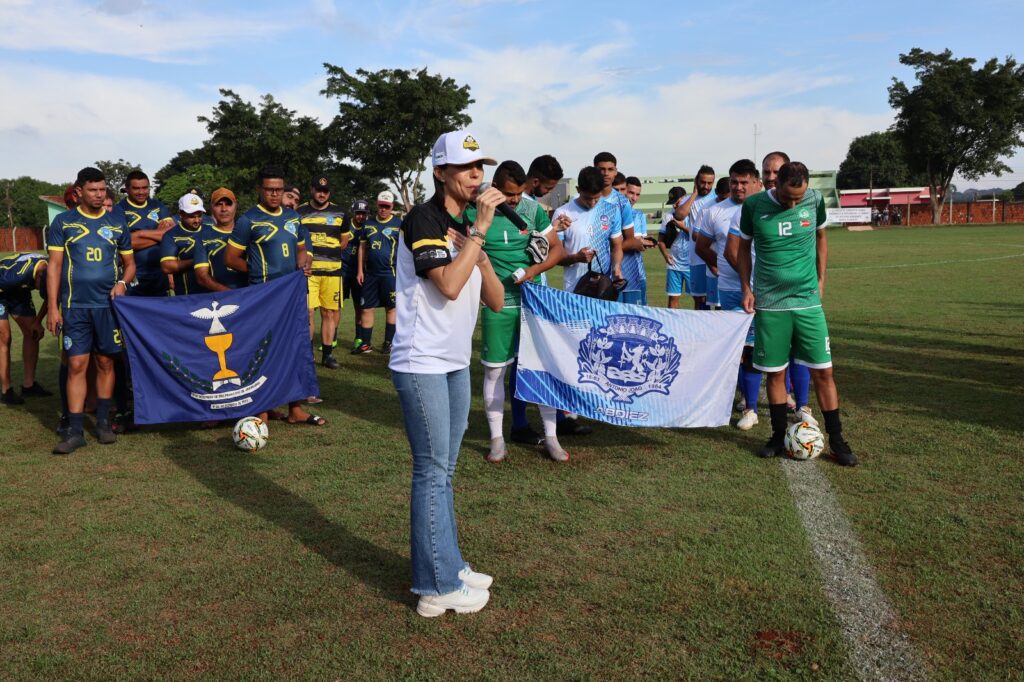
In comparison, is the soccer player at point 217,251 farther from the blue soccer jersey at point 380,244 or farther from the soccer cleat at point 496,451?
the blue soccer jersey at point 380,244

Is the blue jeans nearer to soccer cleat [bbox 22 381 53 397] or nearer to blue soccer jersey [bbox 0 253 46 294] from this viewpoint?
blue soccer jersey [bbox 0 253 46 294]

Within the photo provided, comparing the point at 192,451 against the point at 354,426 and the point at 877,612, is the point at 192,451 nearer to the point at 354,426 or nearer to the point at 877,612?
the point at 354,426

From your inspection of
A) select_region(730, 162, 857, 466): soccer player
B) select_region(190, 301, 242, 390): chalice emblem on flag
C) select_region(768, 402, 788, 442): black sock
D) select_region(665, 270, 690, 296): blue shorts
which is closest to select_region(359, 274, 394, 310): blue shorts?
select_region(665, 270, 690, 296): blue shorts

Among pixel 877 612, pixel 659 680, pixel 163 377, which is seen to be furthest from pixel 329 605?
pixel 163 377

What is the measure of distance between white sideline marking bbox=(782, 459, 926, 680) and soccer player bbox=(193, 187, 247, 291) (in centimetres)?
536

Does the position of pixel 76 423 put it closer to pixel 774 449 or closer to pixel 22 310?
pixel 22 310

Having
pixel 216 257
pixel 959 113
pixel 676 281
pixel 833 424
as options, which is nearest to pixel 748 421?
pixel 833 424

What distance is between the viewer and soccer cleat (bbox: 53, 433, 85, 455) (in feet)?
21.9

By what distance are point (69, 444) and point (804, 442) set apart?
5.91m

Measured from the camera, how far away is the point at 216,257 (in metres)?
7.68

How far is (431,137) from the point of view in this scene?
170 ft

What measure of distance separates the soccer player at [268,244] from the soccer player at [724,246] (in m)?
3.85

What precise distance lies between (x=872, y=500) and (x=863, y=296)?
12339mm

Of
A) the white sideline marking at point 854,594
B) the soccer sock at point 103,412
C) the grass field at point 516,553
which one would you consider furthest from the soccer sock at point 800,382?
the soccer sock at point 103,412
